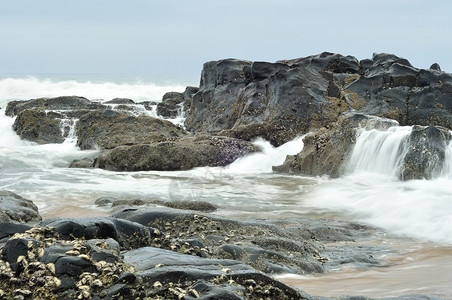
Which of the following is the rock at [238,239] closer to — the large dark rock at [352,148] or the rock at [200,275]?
the rock at [200,275]

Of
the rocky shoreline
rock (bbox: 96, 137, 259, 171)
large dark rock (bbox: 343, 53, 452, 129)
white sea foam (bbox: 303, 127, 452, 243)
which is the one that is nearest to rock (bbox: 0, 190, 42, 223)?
the rocky shoreline

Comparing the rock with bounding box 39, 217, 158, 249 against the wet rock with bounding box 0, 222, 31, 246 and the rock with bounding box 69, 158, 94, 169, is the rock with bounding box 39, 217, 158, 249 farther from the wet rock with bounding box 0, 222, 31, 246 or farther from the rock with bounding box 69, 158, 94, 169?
the rock with bounding box 69, 158, 94, 169

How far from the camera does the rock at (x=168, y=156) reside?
14.7 meters

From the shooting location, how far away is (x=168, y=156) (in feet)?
48.7

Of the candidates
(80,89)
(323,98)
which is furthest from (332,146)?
(80,89)

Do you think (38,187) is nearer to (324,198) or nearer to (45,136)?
(324,198)

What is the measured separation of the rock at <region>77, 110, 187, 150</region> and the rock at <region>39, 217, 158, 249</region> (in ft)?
40.6

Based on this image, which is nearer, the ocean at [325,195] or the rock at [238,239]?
the rock at [238,239]

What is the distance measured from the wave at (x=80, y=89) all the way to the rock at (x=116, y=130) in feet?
114

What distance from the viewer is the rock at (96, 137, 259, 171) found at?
1467 cm

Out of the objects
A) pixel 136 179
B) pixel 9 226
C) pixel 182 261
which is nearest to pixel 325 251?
pixel 182 261

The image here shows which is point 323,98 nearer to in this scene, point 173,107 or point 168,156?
point 168,156

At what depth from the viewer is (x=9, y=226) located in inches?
165

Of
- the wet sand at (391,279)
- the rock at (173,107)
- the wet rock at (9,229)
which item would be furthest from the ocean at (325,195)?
the rock at (173,107)
